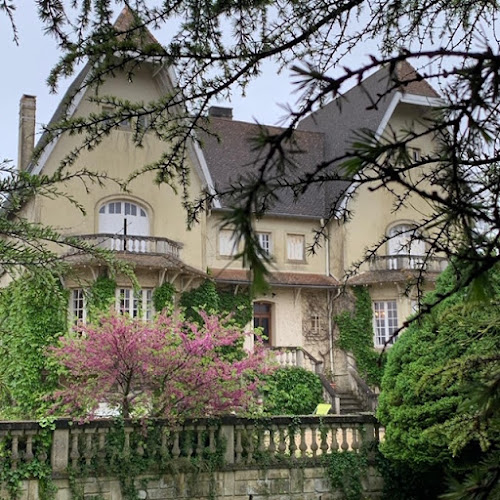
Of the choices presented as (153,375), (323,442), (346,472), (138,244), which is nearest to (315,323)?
(138,244)

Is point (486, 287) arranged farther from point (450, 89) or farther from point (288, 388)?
point (288, 388)

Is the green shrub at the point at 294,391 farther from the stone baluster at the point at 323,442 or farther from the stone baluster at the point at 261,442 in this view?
the stone baluster at the point at 261,442

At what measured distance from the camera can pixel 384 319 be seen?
24.7m

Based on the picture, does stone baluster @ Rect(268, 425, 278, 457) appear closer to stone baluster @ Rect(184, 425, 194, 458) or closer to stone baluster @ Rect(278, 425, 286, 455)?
stone baluster @ Rect(278, 425, 286, 455)

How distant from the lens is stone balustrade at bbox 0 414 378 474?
34.7 ft

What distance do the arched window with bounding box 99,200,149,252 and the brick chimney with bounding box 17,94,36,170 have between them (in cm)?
392

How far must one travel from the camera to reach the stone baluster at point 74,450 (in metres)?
10.7

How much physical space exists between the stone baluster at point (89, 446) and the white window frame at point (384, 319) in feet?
49.0

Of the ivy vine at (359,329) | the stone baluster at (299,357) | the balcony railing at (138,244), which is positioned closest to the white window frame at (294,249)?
the ivy vine at (359,329)

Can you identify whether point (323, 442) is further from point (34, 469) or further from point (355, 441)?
point (34, 469)

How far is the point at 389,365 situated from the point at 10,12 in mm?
7949

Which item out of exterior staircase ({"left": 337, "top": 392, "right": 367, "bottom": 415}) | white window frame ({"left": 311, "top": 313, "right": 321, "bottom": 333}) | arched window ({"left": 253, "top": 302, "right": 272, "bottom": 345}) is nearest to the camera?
exterior staircase ({"left": 337, "top": 392, "right": 367, "bottom": 415})

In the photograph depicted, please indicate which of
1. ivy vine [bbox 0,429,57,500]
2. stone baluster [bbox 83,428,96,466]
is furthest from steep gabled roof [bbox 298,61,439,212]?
ivy vine [bbox 0,429,57,500]

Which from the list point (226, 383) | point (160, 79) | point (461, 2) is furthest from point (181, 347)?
point (160, 79)
